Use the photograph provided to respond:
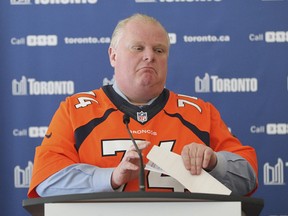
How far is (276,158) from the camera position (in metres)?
3.07

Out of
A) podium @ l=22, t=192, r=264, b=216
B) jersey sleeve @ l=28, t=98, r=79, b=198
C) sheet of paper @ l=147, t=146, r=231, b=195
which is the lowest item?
podium @ l=22, t=192, r=264, b=216

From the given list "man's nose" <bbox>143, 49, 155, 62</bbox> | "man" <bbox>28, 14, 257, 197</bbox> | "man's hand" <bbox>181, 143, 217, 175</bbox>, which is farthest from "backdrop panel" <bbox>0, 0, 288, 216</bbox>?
"man's hand" <bbox>181, 143, 217, 175</bbox>

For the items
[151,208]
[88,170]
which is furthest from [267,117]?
[151,208]

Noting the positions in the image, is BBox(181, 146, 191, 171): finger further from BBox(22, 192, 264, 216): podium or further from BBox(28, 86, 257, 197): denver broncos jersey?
BBox(22, 192, 264, 216): podium

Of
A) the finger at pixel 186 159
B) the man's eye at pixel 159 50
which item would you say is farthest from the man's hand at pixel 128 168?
the man's eye at pixel 159 50

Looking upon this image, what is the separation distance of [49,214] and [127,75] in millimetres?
1006

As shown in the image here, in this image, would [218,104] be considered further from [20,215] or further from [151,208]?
[151,208]

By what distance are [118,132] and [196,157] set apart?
1.40ft

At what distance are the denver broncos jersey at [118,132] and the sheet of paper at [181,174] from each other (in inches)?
13.0

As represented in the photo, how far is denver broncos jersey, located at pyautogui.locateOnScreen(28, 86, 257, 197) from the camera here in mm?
1864

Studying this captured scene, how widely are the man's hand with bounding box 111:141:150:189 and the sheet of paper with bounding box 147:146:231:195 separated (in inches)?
3.0

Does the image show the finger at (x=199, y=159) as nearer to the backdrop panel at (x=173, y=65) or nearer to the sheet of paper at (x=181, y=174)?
the sheet of paper at (x=181, y=174)

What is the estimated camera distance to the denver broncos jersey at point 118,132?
1.86 meters

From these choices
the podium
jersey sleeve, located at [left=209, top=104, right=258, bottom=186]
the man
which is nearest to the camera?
the podium
